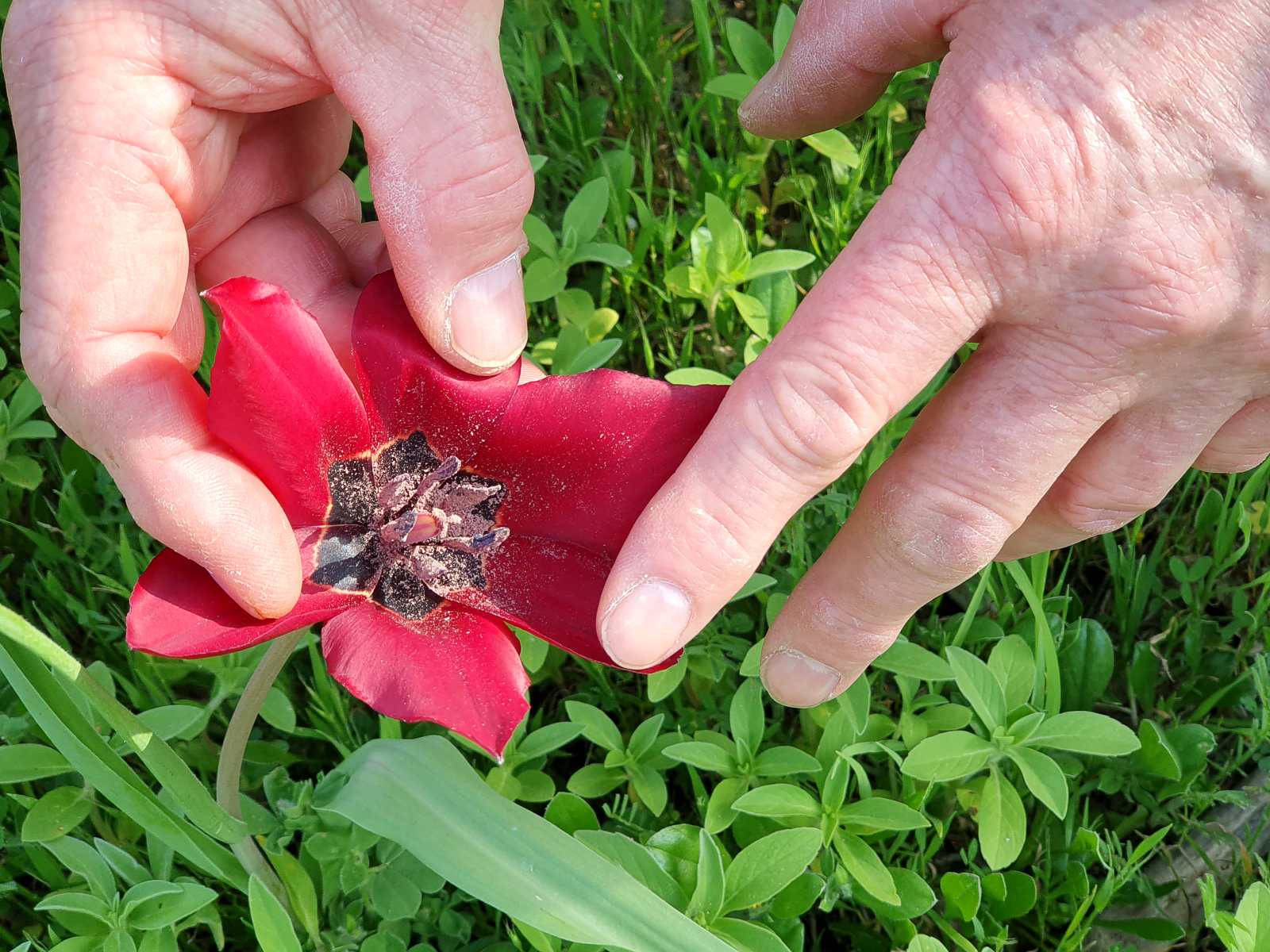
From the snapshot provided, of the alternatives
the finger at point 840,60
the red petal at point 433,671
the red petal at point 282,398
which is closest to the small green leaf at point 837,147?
the finger at point 840,60

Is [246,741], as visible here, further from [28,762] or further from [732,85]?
[732,85]

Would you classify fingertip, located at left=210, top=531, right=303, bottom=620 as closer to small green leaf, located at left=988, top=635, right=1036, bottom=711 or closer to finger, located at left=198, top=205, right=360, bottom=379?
finger, located at left=198, top=205, right=360, bottom=379

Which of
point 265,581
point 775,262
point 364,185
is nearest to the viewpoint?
point 265,581

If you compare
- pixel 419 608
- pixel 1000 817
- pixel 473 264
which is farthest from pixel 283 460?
pixel 1000 817

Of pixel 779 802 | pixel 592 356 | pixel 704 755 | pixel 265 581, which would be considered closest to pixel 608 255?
pixel 592 356

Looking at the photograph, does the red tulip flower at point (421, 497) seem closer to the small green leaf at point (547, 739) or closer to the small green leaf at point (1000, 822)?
the small green leaf at point (547, 739)

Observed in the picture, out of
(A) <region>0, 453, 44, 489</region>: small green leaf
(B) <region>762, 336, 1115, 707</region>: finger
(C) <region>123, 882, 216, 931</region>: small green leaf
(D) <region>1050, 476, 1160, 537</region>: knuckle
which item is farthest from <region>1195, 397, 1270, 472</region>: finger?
(A) <region>0, 453, 44, 489</region>: small green leaf
